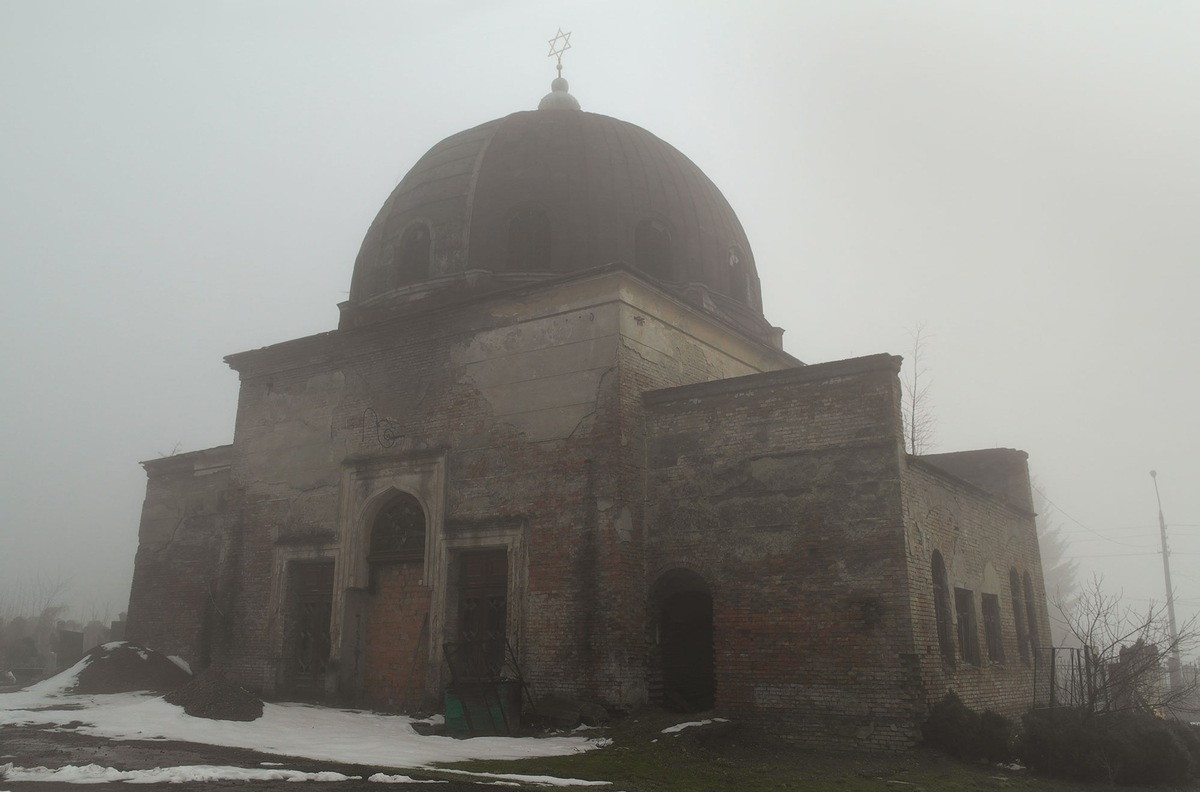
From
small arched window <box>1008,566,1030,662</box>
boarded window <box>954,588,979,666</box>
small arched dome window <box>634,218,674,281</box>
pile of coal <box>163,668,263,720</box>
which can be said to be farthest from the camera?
small arched dome window <box>634,218,674,281</box>

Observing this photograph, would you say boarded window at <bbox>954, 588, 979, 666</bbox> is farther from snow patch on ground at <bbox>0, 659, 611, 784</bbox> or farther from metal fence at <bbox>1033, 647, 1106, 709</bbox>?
snow patch on ground at <bbox>0, 659, 611, 784</bbox>

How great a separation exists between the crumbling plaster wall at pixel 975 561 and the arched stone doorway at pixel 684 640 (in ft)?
9.71

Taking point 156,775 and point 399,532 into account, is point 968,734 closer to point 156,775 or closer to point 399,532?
point 156,775

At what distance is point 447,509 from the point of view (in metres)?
14.9

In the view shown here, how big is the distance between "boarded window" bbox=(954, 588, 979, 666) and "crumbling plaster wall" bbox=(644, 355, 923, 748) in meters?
2.82

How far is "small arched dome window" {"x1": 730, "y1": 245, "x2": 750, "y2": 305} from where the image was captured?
19.0m

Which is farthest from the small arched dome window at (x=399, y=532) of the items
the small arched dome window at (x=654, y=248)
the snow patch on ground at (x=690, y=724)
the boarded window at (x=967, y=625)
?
the boarded window at (x=967, y=625)

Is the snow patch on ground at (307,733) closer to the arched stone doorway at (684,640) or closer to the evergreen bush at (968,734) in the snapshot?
the arched stone doorway at (684,640)

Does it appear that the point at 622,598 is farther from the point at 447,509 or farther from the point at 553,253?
the point at 553,253

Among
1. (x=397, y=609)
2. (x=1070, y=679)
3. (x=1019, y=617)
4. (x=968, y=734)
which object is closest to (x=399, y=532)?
(x=397, y=609)

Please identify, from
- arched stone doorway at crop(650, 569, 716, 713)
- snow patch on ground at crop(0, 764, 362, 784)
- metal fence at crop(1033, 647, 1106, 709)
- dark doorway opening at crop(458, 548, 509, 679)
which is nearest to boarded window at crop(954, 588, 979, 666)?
metal fence at crop(1033, 647, 1106, 709)

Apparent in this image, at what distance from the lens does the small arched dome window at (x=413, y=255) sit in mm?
17938

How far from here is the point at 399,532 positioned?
51.2 feet

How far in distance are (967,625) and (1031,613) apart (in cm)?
389
